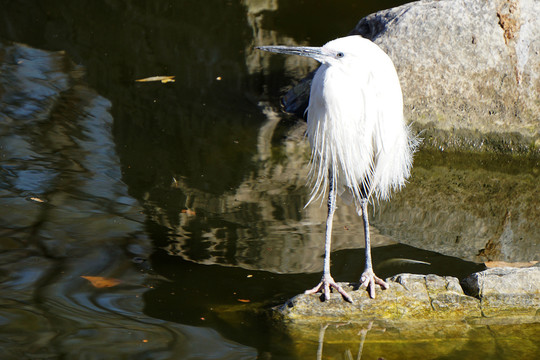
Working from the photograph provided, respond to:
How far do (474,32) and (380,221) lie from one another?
7.87 feet

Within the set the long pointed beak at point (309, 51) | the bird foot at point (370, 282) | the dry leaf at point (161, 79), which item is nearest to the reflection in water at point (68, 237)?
the dry leaf at point (161, 79)

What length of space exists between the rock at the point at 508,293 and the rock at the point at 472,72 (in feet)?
9.29

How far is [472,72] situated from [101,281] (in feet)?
14.1

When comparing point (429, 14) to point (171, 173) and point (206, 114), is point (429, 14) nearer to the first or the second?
point (206, 114)

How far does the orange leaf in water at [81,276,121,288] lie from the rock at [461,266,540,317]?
2.24 meters

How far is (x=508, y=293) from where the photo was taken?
3.92m

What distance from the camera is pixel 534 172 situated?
6.41 metres

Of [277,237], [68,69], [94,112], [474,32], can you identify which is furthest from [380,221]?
[68,69]

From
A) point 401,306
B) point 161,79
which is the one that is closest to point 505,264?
point 401,306

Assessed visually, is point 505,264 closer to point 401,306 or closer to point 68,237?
point 401,306

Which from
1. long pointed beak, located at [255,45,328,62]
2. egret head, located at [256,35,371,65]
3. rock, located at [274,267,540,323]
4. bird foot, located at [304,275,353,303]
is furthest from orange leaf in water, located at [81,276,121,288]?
egret head, located at [256,35,371,65]

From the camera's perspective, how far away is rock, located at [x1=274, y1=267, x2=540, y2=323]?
3.92 m

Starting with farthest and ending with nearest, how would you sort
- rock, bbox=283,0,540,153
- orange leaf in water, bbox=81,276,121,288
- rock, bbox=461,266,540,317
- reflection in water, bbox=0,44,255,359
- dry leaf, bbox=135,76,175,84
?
1. dry leaf, bbox=135,76,175,84
2. rock, bbox=283,0,540,153
3. orange leaf in water, bbox=81,276,121,288
4. rock, bbox=461,266,540,317
5. reflection in water, bbox=0,44,255,359

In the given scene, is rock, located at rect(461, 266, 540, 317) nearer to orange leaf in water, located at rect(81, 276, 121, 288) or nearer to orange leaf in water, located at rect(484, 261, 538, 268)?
orange leaf in water, located at rect(484, 261, 538, 268)
